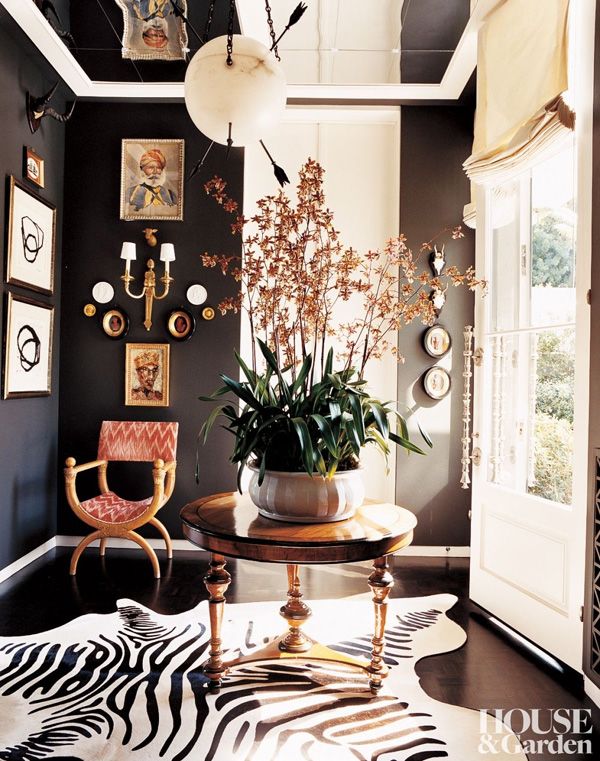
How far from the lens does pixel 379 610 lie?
86.8 inches

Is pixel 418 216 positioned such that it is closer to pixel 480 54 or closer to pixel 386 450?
pixel 480 54

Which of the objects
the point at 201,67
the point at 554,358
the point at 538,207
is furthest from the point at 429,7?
the point at 201,67

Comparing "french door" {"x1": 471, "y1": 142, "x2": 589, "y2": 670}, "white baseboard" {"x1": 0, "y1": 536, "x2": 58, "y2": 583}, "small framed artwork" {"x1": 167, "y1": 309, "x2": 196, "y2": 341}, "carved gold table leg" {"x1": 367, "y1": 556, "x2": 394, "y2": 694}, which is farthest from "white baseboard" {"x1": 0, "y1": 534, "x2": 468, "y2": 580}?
"carved gold table leg" {"x1": 367, "y1": 556, "x2": 394, "y2": 694}

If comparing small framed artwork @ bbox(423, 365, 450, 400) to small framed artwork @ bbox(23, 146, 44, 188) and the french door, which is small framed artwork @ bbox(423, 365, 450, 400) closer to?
the french door

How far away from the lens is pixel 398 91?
4094mm

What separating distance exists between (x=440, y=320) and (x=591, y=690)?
2.65 meters

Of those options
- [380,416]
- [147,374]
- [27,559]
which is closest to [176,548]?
[27,559]

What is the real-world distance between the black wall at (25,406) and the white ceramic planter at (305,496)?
235 centimetres

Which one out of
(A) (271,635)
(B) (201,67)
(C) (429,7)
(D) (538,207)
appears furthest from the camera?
(C) (429,7)

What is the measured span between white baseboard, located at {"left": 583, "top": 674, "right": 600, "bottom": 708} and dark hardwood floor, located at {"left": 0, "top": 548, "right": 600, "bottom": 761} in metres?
0.02

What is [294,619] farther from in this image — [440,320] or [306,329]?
[440,320]

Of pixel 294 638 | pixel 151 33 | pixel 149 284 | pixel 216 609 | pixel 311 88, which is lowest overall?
pixel 294 638

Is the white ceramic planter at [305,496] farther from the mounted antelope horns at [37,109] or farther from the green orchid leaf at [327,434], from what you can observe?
the mounted antelope horns at [37,109]

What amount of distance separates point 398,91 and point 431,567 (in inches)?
138
